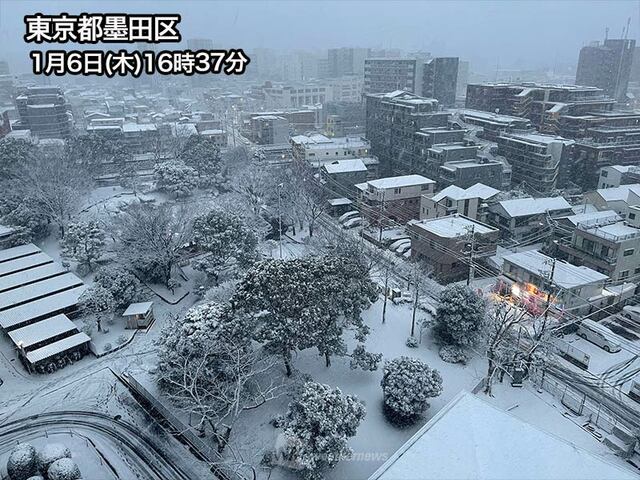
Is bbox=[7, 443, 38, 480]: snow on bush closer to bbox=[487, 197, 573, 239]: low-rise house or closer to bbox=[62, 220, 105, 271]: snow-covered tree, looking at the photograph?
bbox=[62, 220, 105, 271]: snow-covered tree

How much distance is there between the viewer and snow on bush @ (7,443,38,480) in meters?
13.8

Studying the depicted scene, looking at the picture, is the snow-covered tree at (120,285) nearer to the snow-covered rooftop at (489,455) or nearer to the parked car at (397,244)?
the snow-covered rooftop at (489,455)

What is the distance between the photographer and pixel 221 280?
→ 25234mm

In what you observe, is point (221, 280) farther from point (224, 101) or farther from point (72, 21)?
point (224, 101)

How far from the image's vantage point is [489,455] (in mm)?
11438

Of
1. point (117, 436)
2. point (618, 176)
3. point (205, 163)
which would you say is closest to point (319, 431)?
point (117, 436)

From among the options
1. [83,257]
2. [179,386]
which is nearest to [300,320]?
[179,386]

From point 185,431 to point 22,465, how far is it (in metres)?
5.07

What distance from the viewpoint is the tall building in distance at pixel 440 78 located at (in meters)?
72.1

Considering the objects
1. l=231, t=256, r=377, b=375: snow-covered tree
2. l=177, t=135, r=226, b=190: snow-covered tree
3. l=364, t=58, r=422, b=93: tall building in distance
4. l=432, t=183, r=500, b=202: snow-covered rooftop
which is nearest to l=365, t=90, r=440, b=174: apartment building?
l=432, t=183, r=500, b=202: snow-covered rooftop

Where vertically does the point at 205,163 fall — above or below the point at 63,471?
above

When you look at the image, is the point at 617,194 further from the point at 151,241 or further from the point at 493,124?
the point at 151,241

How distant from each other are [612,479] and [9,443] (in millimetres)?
19392

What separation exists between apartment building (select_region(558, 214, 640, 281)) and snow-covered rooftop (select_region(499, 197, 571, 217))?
16.4ft
